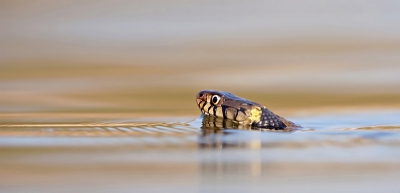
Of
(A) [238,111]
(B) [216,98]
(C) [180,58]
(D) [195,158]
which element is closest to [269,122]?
(A) [238,111]

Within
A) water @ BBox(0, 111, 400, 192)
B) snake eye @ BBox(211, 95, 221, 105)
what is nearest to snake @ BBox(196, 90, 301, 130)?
snake eye @ BBox(211, 95, 221, 105)

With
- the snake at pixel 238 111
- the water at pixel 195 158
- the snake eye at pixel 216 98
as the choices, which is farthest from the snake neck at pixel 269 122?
the snake eye at pixel 216 98

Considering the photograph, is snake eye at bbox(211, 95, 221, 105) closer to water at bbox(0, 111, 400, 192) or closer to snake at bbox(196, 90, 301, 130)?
snake at bbox(196, 90, 301, 130)

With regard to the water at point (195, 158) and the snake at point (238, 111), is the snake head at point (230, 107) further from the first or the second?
the water at point (195, 158)

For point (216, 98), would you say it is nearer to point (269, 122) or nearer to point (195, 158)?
point (269, 122)

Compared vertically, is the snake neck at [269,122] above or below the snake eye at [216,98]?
below

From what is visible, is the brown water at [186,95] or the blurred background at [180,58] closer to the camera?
the brown water at [186,95]
